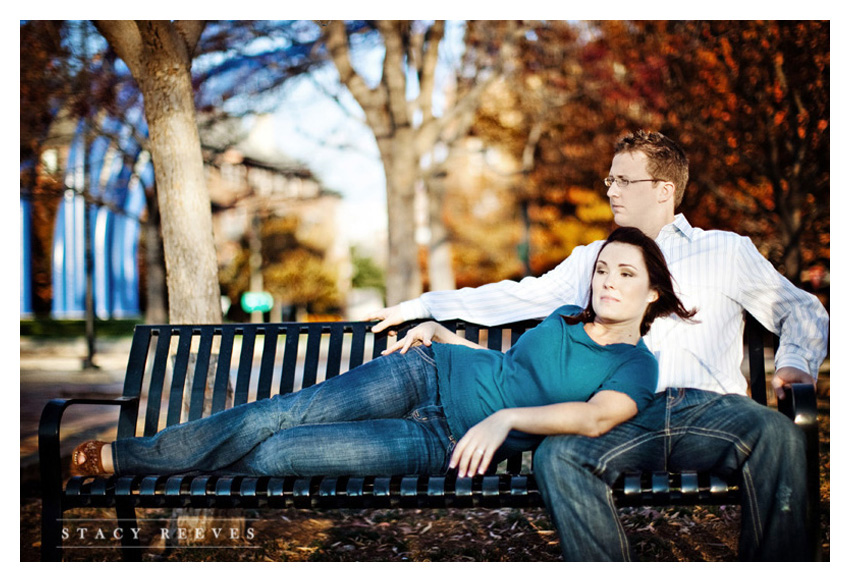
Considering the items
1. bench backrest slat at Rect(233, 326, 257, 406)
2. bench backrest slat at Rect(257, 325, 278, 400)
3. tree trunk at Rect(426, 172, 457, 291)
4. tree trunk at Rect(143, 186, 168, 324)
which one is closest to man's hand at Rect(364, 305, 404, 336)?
bench backrest slat at Rect(257, 325, 278, 400)

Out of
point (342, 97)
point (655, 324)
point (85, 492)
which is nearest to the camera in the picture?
point (85, 492)

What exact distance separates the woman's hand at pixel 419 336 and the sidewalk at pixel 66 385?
6.80 ft

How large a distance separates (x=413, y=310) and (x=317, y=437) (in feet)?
3.23

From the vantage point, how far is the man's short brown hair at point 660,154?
3.58 m

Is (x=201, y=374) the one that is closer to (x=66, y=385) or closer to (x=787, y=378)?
(x=787, y=378)

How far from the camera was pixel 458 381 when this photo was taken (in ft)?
10.7

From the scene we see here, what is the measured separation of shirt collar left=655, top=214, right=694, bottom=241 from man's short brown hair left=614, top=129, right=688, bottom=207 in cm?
16

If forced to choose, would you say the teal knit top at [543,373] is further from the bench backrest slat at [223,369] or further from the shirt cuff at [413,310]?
the bench backrest slat at [223,369]

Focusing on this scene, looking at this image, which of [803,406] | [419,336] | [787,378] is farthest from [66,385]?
[803,406]

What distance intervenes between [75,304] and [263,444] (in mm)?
10731

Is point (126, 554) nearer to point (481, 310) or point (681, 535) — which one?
point (481, 310)

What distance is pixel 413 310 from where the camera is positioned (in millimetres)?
3826

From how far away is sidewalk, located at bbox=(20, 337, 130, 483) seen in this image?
16.7 ft
